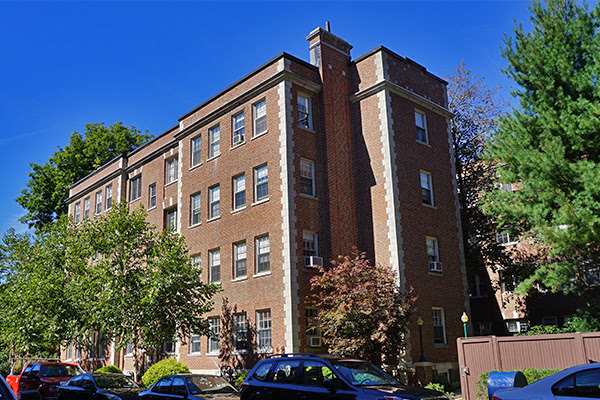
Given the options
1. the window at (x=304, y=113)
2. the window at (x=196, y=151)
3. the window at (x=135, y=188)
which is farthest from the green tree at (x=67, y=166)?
the window at (x=304, y=113)

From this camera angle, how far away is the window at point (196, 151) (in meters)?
29.9

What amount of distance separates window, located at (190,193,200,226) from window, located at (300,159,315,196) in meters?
7.11

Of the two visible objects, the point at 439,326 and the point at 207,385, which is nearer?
the point at 207,385

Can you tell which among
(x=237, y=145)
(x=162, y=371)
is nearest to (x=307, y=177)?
(x=237, y=145)

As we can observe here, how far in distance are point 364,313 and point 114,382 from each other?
8731 millimetres

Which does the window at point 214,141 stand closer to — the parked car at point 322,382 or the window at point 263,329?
the window at point 263,329

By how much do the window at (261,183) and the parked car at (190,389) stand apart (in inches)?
436

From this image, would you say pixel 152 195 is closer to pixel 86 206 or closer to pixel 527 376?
pixel 86 206

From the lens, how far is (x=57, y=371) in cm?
2073

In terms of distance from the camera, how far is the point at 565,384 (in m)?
8.61

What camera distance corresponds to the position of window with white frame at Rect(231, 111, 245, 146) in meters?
26.9

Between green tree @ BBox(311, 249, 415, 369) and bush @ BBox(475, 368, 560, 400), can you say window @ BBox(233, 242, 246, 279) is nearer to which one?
green tree @ BBox(311, 249, 415, 369)

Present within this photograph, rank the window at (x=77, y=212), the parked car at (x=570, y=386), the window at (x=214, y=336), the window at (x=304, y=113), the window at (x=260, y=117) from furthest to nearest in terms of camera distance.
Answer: the window at (x=77, y=212) → the window at (x=260, y=117) → the window at (x=304, y=113) → the window at (x=214, y=336) → the parked car at (x=570, y=386)

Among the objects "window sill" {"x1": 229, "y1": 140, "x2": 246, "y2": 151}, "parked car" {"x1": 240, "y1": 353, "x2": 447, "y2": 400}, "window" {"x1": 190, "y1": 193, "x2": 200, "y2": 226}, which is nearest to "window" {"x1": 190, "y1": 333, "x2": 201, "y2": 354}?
"window" {"x1": 190, "y1": 193, "x2": 200, "y2": 226}
